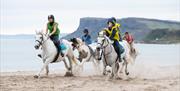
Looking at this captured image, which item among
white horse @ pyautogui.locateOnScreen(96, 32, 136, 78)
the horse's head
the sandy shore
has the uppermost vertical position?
the horse's head

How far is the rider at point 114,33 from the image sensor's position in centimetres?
1917

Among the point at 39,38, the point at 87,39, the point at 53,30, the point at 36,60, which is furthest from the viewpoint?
the point at 36,60

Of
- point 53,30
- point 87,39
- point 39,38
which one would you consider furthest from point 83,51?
point 39,38

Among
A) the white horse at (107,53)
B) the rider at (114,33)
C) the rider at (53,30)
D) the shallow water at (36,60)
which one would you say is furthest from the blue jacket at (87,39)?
the shallow water at (36,60)

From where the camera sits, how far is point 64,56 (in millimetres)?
21375

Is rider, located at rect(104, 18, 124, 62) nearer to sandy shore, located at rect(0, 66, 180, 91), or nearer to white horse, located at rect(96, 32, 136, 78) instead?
white horse, located at rect(96, 32, 136, 78)

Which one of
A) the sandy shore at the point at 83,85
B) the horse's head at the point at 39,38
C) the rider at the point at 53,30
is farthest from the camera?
the rider at the point at 53,30

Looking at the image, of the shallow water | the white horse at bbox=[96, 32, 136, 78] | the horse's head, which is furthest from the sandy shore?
the shallow water

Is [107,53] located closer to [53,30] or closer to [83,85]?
[83,85]

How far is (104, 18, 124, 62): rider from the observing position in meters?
19.2

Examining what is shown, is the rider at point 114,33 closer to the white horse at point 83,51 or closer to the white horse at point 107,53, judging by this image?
the white horse at point 107,53

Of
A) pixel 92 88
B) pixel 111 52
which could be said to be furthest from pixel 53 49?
pixel 92 88

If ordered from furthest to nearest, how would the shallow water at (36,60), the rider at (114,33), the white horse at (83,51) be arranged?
1. the shallow water at (36,60)
2. the white horse at (83,51)
3. the rider at (114,33)

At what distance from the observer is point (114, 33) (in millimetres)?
19359
